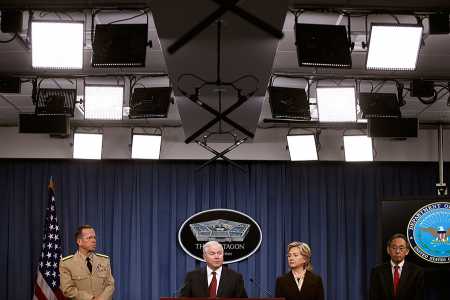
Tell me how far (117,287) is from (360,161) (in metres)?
3.63

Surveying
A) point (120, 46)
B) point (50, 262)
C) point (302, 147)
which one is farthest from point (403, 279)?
point (50, 262)

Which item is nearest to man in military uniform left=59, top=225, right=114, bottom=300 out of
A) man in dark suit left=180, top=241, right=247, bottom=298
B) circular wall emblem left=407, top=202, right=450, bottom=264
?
man in dark suit left=180, top=241, right=247, bottom=298

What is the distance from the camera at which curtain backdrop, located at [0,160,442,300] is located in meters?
9.23

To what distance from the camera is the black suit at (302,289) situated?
5176mm

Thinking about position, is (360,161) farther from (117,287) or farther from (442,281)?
(117,287)

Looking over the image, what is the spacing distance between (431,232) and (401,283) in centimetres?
259

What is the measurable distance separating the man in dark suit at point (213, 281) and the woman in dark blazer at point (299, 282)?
0.32 metres

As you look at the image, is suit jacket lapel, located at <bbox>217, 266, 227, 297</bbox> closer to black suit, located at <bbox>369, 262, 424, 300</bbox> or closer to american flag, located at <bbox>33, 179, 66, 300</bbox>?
black suit, located at <bbox>369, 262, 424, 300</bbox>

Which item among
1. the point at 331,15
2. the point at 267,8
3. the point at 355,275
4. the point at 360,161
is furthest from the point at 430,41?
the point at 355,275

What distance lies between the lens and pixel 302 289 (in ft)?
17.0

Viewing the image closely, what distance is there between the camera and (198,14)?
3500mm

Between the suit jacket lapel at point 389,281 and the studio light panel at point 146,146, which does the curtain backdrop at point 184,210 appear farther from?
the suit jacket lapel at point 389,281

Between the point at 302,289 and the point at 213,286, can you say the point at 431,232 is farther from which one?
the point at 213,286

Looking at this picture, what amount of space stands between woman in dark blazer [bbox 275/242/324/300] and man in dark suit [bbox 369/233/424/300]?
122 centimetres
